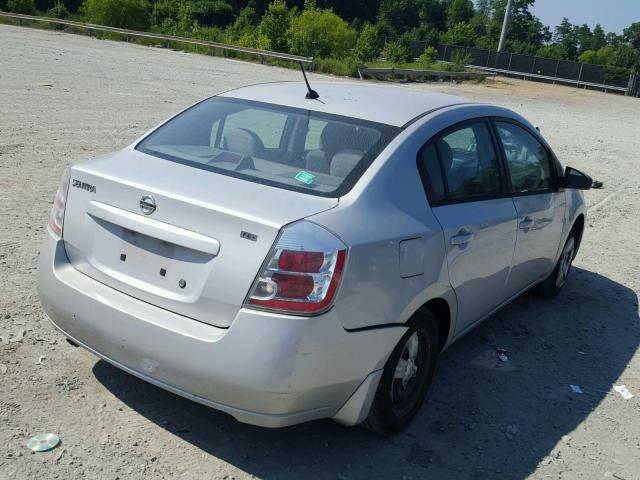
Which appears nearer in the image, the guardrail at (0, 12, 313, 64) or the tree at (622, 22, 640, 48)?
the guardrail at (0, 12, 313, 64)

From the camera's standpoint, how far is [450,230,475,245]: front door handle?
12.6 ft

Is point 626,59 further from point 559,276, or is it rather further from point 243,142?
point 243,142

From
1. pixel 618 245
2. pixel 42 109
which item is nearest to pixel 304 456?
pixel 618 245

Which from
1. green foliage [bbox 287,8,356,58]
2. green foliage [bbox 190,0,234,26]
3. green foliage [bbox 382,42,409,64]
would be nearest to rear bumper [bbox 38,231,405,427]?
green foliage [bbox 287,8,356,58]

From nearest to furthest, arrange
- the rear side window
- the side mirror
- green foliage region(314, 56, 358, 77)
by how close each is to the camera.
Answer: the rear side window
the side mirror
green foliage region(314, 56, 358, 77)

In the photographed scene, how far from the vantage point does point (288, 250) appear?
2.97m

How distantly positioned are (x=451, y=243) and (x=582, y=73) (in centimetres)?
5006

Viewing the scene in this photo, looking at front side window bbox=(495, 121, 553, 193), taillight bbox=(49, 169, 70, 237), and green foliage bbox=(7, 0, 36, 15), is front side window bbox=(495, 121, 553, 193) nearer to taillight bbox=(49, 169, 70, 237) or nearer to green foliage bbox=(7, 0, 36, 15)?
taillight bbox=(49, 169, 70, 237)

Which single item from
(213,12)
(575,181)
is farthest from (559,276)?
(213,12)

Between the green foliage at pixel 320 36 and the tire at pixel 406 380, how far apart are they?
3586cm

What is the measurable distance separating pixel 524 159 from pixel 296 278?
2.73 m

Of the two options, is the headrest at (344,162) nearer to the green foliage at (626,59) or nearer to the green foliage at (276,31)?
the green foliage at (276,31)

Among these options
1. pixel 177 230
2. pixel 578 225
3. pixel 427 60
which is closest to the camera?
pixel 177 230

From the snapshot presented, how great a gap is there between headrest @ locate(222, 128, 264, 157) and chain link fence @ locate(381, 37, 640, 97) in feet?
148
